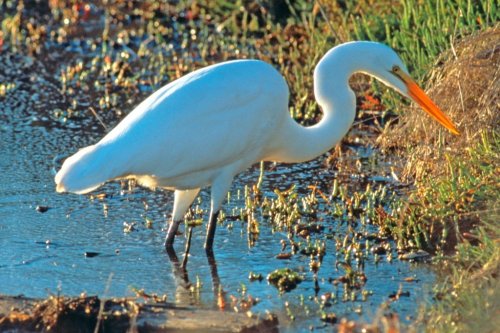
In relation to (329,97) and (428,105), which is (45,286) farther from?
(428,105)

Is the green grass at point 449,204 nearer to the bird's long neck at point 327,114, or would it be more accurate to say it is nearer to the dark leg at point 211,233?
the bird's long neck at point 327,114

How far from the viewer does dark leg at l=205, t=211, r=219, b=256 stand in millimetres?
5750

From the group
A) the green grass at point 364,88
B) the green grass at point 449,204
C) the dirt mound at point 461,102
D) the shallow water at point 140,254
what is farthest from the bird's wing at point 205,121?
the dirt mound at point 461,102

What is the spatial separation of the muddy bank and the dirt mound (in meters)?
2.10

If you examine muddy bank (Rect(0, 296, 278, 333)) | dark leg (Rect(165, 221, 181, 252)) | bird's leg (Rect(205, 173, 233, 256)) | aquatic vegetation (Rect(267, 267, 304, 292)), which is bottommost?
muddy bank (Rect(0, 296, 278, 333))

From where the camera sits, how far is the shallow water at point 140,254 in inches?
203

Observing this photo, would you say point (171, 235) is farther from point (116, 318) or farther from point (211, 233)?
point (116, 318)

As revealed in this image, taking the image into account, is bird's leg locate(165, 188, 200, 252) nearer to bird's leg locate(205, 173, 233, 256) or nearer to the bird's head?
bird's leg locate(205, 173, 233, 256)

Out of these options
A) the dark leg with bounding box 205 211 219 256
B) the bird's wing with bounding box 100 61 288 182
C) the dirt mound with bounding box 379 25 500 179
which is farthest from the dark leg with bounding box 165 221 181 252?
the dirt mound with bounding box 379 25 500 179

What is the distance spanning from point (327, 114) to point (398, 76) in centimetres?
44

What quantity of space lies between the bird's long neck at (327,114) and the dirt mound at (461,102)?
24.1 inches

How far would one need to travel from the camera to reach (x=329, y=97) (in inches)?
231

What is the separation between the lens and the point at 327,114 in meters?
5.95

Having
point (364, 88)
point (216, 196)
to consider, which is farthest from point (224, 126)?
point (364, 88)
